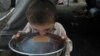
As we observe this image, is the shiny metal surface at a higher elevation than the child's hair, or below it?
below

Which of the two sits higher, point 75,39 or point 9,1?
point 9,1

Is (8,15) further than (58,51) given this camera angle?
Yes

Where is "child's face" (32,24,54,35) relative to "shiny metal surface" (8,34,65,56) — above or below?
above

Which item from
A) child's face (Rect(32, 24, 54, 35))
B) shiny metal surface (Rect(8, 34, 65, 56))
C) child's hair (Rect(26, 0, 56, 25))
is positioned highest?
child's hair (Rect(26, 0, 56, 25))

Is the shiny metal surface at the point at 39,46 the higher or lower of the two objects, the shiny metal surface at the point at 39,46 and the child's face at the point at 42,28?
the lower

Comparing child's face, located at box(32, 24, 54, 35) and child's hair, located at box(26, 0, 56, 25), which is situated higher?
child's hair, located at box(26, 0, 56, 25)

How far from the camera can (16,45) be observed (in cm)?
68

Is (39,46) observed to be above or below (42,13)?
below

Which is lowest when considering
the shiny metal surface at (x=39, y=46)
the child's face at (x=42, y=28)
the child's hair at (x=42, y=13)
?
the shiny metal surface at (x=39, y=46)

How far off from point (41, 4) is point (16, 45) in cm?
18

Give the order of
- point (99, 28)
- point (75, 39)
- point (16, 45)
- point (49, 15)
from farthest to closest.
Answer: point (99, 28)
point (75, 39)
point (16, 45)
point (49, 15)

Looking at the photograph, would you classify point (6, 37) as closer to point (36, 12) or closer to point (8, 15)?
point (8, 15)

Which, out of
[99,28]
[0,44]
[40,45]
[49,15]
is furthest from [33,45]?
[99,28]

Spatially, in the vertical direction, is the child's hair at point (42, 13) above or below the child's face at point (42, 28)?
above
